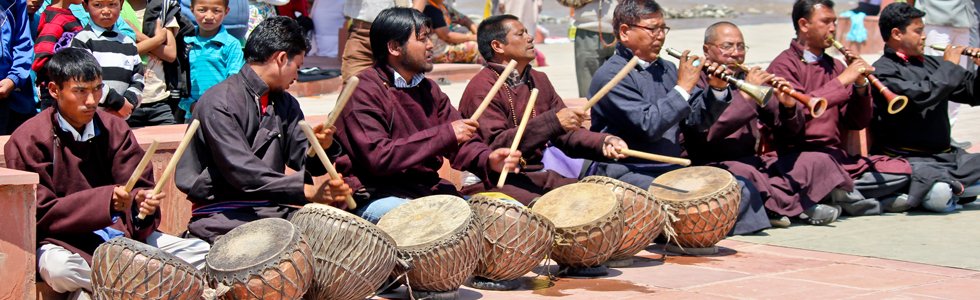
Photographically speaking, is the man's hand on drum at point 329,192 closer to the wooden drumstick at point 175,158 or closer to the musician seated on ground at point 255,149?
the musician seated on ground at point 255,149

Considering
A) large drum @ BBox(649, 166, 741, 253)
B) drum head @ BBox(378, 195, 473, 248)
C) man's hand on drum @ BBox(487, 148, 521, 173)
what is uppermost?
man's hand on drum @ BBox(487, 148, 521, 173)

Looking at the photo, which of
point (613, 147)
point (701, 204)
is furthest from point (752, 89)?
point (613, 147)

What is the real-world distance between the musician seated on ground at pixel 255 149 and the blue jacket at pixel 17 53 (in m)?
1.67

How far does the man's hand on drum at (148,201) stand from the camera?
5023 millimetres

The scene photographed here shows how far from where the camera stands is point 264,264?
4781 millimetres

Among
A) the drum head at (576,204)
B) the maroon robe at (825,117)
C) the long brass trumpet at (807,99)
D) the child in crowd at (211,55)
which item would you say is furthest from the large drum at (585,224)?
the child in crowd at (211,55)

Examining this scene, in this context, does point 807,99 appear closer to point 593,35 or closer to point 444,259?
point 444,259

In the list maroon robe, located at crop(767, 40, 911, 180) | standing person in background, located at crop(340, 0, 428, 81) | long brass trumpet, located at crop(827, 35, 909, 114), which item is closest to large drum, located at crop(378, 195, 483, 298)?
maroon robe, located at crop(767, 40, 911, 180)

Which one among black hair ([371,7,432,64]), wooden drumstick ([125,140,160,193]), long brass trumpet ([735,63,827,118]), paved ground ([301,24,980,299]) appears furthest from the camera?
long brass trumpet ([735,63,827,118])

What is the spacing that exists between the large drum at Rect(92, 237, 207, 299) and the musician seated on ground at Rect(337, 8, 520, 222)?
1195 millimetres

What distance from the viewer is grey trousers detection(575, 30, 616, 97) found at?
384 inches

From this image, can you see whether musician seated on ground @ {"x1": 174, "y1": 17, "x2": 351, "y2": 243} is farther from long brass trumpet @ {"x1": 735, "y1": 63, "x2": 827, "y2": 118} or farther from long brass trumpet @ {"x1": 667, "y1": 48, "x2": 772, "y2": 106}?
long brass trumpet @ {"x1": 735, "y1": 63, "x2": 827, "y2": 118}

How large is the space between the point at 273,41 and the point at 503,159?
113 cm

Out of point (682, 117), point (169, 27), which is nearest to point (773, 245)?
point (682, 117)
